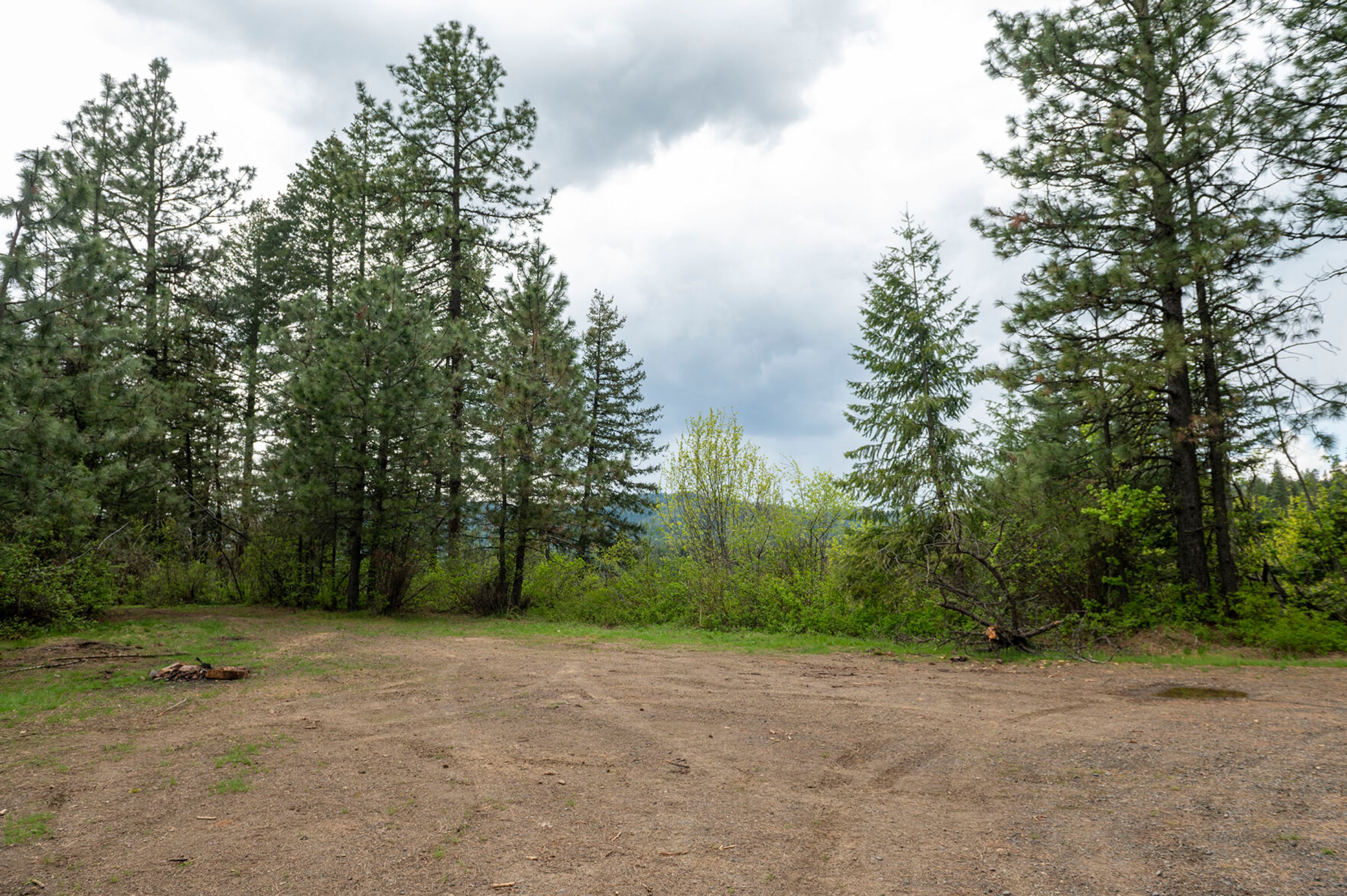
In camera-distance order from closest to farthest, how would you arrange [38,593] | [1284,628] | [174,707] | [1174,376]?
[174,707], [1284,628], [38,593], [1174,376]

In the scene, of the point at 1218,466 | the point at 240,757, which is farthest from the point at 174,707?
the point at 1218,466

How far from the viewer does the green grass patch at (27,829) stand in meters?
3.56

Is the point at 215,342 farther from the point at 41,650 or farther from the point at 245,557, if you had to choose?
the point at 41,650

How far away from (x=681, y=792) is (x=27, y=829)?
3609 millimetres

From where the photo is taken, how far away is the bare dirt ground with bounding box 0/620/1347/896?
10.7 ft

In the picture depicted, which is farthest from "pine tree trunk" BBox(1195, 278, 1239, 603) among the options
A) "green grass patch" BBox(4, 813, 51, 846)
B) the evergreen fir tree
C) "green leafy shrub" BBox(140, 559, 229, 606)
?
"green leafy shrub" BBox(140, 559, 229, 606)

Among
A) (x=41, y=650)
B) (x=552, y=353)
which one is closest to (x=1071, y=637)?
(x=552, y=353)

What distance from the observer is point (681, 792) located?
14.4ft

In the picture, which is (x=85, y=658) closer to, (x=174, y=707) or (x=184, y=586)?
(x=174, y=707)

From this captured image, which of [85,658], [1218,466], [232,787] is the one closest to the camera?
[232,787]

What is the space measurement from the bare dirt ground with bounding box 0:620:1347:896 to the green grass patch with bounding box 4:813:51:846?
67mm

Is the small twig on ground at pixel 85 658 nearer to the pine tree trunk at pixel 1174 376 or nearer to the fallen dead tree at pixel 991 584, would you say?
the fallen dead tree at pixel 991 584

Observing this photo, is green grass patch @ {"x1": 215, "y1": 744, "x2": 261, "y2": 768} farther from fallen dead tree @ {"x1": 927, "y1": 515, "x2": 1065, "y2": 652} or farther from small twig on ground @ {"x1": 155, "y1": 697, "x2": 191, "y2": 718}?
fallen dead tree @ {"x1": 927, "y1": 515, "x2": 1065, "y2": 652}

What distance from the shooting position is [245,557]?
1722 cm
